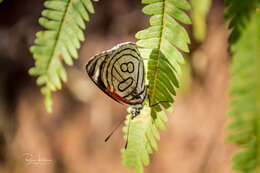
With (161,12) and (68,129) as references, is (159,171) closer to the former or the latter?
(68,129)

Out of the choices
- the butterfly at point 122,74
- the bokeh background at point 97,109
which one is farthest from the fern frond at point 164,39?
the bokeh background at point 97,109

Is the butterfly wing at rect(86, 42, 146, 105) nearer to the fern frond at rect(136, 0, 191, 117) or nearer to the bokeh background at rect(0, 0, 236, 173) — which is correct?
the fern frond at rect(136, 0, 191, 117)

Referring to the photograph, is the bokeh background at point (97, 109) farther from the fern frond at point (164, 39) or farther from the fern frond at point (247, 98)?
the fern frond at point (247, 98)

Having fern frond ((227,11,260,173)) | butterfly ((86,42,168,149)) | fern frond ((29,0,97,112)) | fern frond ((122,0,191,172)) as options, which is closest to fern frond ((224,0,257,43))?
fern frond ((227,11,260,173))

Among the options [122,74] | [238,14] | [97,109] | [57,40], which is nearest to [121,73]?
[122,74]

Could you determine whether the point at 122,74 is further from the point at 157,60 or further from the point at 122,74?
the point at 157,60

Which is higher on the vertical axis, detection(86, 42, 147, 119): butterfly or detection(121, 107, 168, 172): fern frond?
detection(86, 42, 147, 119): butterfly
